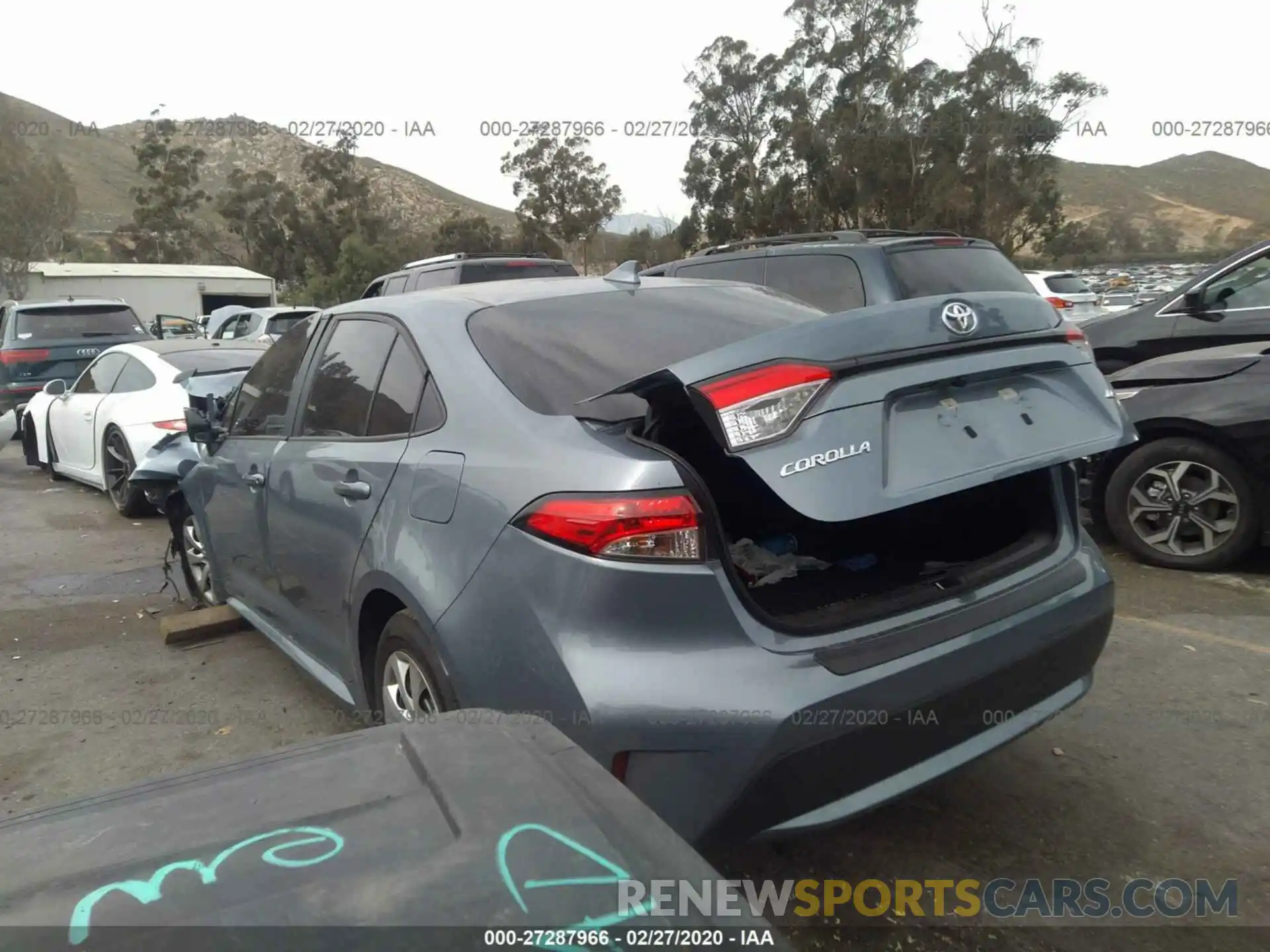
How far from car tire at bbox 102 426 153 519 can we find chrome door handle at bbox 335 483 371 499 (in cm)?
544

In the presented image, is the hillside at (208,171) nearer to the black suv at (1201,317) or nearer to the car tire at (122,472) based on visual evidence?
the car tire at (122,472)

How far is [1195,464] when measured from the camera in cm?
509

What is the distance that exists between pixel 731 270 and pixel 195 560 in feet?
14.0

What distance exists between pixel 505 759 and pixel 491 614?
88cm

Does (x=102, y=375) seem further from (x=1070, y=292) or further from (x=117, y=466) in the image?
(x=1070, y=292)

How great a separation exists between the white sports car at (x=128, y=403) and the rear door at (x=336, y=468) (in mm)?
3731

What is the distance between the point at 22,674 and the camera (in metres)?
4.62

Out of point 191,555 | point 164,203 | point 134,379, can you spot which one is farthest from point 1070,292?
point 164,203

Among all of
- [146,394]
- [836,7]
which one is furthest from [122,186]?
[146,394]

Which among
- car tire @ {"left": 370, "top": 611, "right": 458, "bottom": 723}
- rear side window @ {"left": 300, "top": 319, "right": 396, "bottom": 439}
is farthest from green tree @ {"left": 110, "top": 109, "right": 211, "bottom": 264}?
car tire @ {"left": 370, "top": 611, "right": 458, "bottom": 723}

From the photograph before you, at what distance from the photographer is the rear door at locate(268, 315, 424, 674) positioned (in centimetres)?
302

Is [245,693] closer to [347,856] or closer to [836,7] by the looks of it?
[347,856]

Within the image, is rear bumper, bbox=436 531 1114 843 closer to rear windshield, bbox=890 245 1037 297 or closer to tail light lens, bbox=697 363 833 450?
tail light lens, bbox=697 363 833 450

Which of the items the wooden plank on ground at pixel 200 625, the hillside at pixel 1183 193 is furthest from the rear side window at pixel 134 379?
the hillside at pixel 1183 193
